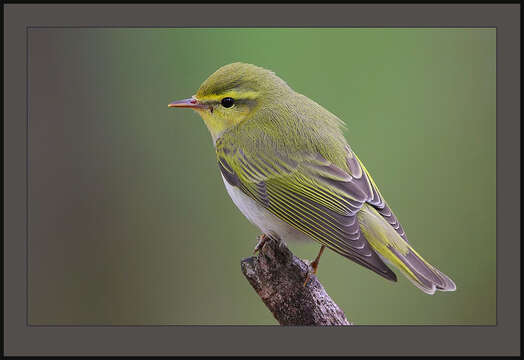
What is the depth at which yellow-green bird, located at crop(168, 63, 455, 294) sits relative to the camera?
10.8 ft

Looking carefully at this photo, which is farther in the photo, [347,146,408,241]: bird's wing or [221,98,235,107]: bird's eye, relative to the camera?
[221,98,235,107]: bird's eye

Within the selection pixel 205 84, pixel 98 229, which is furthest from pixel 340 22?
pixel 98 229

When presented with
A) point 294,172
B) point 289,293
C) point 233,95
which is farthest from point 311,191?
point 233,95

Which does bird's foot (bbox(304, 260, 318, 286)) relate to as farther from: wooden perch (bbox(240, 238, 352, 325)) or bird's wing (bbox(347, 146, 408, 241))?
bird's wing (bbox(347, 146, 408, 241))

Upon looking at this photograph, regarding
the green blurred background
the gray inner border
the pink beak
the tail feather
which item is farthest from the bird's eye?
the tail feather

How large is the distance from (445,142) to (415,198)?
49cm

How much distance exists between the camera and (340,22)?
3227mm

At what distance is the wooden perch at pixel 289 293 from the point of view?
11.1ft

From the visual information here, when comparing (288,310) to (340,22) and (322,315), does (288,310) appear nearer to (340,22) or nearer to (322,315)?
(322,315)

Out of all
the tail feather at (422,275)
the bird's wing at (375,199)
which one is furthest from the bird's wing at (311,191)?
the tail feather at (422,275)

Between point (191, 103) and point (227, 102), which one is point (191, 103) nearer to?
point (191, 103)

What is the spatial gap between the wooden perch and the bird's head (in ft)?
3.01

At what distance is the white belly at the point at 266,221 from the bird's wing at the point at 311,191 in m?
0.03

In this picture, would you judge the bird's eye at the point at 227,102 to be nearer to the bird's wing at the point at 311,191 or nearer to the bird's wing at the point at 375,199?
the bird's wing at the point at 311,191
